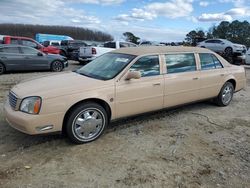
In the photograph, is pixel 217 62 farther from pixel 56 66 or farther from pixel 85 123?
pixel 56 66

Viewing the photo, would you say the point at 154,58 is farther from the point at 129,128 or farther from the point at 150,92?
the point at 129,128

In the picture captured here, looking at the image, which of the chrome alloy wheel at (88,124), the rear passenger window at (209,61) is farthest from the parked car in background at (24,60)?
the chrome alloy wheel at (88,124)

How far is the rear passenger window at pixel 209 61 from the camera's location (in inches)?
246

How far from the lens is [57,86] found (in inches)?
173

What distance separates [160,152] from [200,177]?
0.82 metres

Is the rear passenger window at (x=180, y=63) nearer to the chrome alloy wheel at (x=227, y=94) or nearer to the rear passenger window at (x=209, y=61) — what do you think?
the rear passenger window at (x=209, y=61)

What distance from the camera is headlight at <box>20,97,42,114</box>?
13.2ft

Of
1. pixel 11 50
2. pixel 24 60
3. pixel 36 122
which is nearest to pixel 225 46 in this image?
pixel 24 60

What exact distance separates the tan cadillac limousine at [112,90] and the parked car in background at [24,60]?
26.6ft

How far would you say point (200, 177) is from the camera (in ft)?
11.6

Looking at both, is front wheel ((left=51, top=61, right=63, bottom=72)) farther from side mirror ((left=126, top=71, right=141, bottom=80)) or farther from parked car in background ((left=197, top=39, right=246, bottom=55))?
parked car in background ((left=197, top=39, right=246, bottom=55))

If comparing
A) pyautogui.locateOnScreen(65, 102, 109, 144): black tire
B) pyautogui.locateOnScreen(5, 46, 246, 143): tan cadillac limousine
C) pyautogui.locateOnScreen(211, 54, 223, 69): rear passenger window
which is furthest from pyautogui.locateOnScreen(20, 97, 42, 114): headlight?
pyautogui.locateOnScreen(211, 54, 223, 69): rear passenger window

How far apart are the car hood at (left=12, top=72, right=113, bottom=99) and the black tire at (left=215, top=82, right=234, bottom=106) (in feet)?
10.8

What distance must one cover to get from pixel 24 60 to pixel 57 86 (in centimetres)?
917
